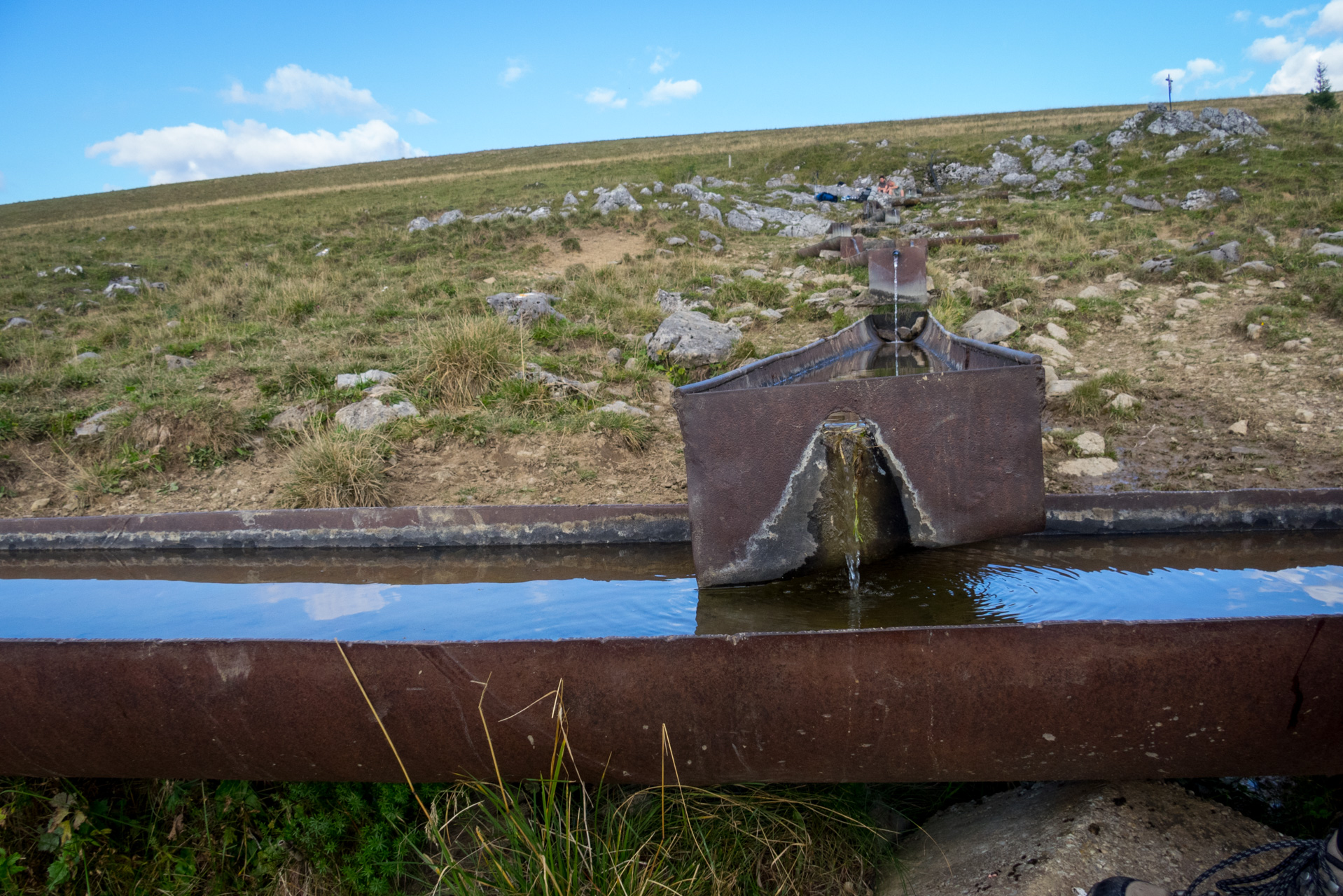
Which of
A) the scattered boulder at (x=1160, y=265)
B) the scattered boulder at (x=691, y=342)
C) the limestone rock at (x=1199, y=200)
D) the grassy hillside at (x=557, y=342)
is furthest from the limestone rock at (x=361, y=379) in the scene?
the limestone rock at (x=1199, y=200)

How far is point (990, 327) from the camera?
20.8ft

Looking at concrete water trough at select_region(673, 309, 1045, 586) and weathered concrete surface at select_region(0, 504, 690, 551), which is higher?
concrete water trough at select_region(673, 309, 1045, 586)

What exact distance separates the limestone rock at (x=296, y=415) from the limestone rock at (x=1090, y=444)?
5.15 metres

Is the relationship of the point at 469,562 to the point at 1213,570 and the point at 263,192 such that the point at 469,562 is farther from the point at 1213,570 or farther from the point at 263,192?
the point at 263,192

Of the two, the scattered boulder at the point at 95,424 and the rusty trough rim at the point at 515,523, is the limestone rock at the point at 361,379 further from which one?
the rusty trough rim at the point at 515,523

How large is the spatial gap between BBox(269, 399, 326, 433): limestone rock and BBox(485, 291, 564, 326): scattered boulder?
6.71 ft

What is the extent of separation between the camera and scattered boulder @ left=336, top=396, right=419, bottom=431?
211 inches

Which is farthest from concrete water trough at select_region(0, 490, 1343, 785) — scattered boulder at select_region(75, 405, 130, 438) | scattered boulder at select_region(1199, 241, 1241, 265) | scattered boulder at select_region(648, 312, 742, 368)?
scattered boulder at select_region(1199, 241, 1241, 265)

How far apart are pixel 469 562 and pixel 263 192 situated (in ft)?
123

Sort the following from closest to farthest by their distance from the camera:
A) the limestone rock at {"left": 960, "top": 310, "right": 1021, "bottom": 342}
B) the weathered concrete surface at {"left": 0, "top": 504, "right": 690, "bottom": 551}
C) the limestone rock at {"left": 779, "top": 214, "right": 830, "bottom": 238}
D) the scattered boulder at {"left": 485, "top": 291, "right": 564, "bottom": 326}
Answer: the weathered concrete surface at {"left": 0, "top": 504, "right": 690, "bottom": 551} → the limestone rock at {"left": 960, "top": 310, "right": 1021, "bottom": 342} → the scattered boulder at {"left": 485, "top": 291, "right": 564, "bottom": 326} → the limestone rock at {"left": 779, "top": 214, "right": 830, "bottom": 238}

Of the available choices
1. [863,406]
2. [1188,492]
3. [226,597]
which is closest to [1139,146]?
[1188,492]

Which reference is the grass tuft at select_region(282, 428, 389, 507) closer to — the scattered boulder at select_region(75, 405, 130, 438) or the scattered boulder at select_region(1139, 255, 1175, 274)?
the scattered boulder at select_region(75, 405, 130, 438)

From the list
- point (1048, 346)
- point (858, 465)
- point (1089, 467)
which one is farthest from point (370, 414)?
point (1048, 346)

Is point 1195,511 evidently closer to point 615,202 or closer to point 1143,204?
point 1143,204
